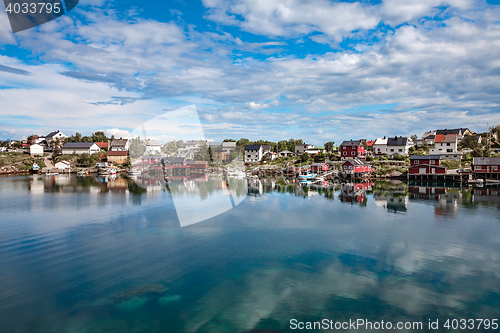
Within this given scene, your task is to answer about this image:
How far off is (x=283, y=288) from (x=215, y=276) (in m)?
3.27

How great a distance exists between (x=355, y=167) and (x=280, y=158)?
27959mm

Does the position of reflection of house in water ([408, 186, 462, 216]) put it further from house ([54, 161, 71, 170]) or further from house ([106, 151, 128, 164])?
house ([54, 161, 71, 170])

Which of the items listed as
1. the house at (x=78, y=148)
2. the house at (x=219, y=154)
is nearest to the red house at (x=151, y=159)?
the house at (x=219, y=154)

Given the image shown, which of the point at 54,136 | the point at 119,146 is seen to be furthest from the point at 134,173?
the point at 54,136

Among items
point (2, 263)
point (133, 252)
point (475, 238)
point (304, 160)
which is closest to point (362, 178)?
point (304, 160)

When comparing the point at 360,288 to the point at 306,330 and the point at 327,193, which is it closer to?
the point at 306,330

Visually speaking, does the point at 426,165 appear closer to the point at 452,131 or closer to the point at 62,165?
the point at 452,131

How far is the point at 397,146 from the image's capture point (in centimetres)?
6925

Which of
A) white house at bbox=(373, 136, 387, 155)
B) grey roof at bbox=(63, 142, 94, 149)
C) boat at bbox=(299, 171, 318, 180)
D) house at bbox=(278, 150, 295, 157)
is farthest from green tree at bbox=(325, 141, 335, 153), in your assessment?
grey roof at bbox=(63, 142, 94, 149)

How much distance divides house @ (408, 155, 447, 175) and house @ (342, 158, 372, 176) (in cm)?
791

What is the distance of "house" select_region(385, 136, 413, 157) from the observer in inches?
2697

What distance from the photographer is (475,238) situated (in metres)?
17.9

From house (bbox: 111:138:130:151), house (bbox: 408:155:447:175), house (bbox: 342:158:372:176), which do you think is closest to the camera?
house (bbox: 408:155:447:175)

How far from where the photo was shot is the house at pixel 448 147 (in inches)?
2305
